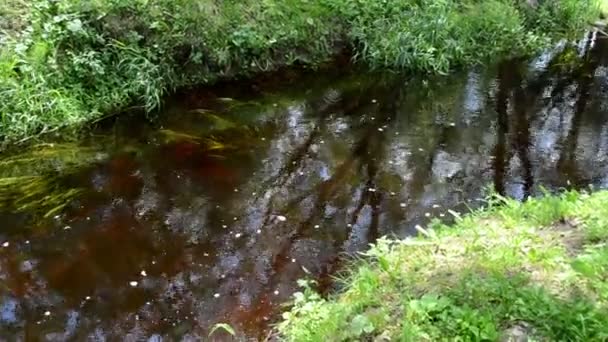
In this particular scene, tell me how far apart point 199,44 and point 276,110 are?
1.26m

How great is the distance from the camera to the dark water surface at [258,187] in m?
4.39

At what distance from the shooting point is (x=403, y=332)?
3.11m

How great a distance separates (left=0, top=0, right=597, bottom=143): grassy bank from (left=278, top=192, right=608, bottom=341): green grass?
3.87 metres

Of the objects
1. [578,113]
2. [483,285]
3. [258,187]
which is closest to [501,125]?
[578,113]

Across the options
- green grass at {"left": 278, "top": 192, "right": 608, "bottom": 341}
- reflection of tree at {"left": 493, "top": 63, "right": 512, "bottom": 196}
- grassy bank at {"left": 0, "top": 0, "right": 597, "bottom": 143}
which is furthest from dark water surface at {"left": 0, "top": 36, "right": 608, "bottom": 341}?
Answer: green grass at {"left": 278, "top": 192, "right": 608, "bottom": 341}

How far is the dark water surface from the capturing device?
4391 millimetres

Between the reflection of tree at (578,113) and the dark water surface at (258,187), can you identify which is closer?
the dark water surface at (258,187)

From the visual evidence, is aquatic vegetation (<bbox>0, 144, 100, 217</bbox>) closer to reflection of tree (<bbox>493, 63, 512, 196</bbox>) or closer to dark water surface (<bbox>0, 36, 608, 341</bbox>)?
dark water surface (<bbox>0, 36, 608, 341</bbox>)

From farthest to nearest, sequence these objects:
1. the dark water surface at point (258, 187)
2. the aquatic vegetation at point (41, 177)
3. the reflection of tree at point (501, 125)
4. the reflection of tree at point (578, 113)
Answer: the reflection of tree at point (578, 113)
the reflection of tree at point (501, 125)
the aquatic vegetation at point (41, 177)
the dark water surface at point (258, 187)

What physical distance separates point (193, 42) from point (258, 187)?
2.84 m

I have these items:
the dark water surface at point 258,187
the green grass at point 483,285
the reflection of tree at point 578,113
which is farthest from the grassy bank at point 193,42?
the green grass at point 483,285

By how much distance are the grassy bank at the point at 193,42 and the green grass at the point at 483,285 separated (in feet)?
12.7

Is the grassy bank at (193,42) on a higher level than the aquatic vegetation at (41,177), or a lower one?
higher

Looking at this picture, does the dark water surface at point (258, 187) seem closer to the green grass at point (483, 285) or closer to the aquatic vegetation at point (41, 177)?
the aquatic vegetation at point (41, 177)
